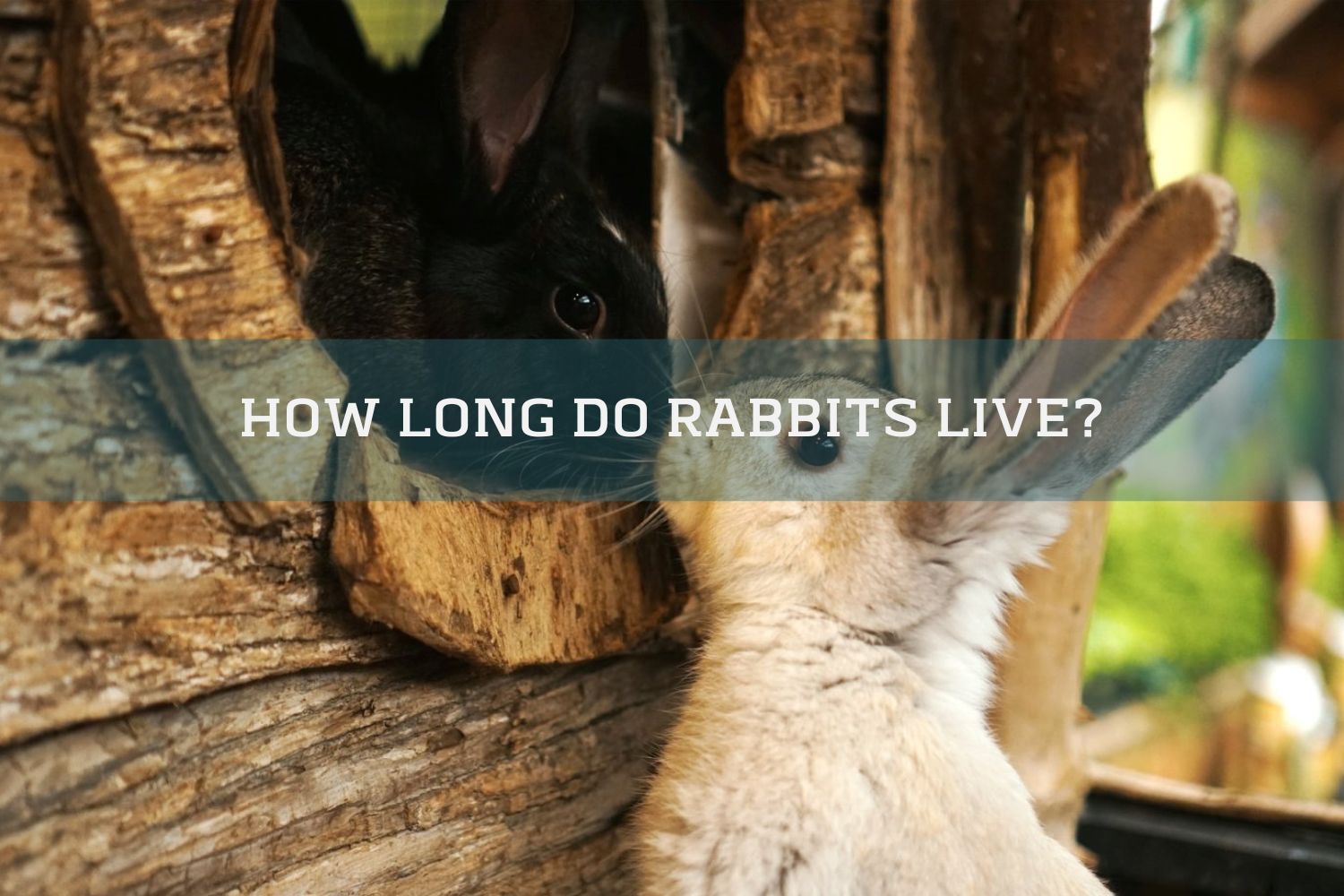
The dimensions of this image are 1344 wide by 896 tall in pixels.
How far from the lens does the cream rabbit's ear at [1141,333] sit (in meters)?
1.45

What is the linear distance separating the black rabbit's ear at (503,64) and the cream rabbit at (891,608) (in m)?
0.78

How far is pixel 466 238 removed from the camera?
2621 millimetres

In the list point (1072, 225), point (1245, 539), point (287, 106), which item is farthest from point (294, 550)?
point (1245, 539)

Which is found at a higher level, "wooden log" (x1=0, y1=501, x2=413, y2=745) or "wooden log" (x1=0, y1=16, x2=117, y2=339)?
"wooden log" (x1=0, y1=16, x2=117, y2=339)

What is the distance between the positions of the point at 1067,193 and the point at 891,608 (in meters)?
1.18

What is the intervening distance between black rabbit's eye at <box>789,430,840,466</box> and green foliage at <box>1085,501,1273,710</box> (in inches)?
153

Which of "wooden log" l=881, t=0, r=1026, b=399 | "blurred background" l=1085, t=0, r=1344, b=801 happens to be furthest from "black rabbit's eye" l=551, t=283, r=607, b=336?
"blurred background" l=1085, t=0, r=1344, b=801

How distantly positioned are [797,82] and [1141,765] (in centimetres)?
414

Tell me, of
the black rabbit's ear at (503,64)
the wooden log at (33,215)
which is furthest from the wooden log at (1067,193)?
the wooden log at (33,215)

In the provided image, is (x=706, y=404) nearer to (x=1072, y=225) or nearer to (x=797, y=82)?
(x=797, y=82)

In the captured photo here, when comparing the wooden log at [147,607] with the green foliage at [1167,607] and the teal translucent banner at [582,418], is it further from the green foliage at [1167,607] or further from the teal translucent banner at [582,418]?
the green foliage at [1167,607]

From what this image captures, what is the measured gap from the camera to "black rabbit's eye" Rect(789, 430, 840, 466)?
79.4 inches

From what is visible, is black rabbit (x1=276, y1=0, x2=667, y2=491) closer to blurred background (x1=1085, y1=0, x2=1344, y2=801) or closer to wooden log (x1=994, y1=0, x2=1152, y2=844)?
wooden log (x1=994, y1=0, x2=1152, y2=844)

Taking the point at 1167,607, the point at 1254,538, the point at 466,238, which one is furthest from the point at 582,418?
the point at 1254,538
